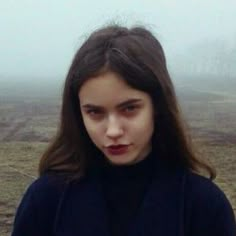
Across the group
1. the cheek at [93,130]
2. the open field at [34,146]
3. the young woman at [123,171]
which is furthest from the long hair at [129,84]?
the open field at [34,146]

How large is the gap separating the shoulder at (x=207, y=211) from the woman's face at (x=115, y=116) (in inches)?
8.1

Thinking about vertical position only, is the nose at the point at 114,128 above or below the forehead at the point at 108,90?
below

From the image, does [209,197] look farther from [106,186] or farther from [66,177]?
[66,177]

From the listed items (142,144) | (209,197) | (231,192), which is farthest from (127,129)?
(231,192)

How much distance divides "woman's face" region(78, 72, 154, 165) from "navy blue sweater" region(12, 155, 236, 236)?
12 cm

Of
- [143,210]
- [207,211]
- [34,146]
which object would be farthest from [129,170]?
[34,146]

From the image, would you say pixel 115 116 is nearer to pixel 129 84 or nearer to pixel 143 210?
pixel 129 84

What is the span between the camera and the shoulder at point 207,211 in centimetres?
160

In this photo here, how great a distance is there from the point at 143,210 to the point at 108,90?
34cm

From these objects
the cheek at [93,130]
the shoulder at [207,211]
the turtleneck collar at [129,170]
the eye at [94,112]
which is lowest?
the shoulder at [207,211]

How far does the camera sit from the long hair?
63.2 inches

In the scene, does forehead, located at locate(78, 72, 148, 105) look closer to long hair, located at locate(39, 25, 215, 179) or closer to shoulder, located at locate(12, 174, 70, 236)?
long hair, located at locate(39, 25, 215, 179)

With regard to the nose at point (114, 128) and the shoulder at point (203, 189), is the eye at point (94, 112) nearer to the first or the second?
the nose at point (114, 128)

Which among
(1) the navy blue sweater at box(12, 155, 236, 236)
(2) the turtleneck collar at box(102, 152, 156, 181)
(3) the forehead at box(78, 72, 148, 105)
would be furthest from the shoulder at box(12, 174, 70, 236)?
(3) the forehead at box(78, 72, 148, 105)
